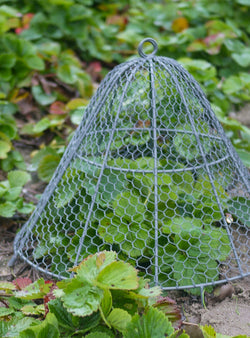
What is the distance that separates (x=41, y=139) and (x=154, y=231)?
1375 mm

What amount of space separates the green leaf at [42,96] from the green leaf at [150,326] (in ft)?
6.26

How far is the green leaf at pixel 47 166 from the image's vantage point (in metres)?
2.05

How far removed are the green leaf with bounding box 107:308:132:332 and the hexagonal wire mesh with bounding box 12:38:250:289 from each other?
1.06 feet

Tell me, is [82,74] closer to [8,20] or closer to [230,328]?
[8,20]

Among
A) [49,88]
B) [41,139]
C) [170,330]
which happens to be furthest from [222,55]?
[170,330]

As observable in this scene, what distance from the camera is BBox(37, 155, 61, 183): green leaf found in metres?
2.05

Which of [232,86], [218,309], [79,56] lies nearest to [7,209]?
[218,309]

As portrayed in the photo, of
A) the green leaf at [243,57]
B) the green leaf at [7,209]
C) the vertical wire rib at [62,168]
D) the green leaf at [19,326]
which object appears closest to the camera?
the green leaf at [19,326]

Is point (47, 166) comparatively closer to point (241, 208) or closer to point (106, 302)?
point (241, 208)

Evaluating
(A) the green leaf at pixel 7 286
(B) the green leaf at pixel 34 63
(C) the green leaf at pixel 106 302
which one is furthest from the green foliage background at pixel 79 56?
(C) the green leaf at pixel 106 302

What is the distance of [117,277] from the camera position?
3.45ft

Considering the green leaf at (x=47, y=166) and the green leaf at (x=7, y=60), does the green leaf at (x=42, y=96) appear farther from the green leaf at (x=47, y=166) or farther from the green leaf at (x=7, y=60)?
the green leaf at (x=47, y=166)

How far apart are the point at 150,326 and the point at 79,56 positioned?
8.92ft

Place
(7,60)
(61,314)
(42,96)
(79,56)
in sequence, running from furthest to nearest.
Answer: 1. (79,56)
2. (42,96)
3. (7,60)
4. (61,314)
